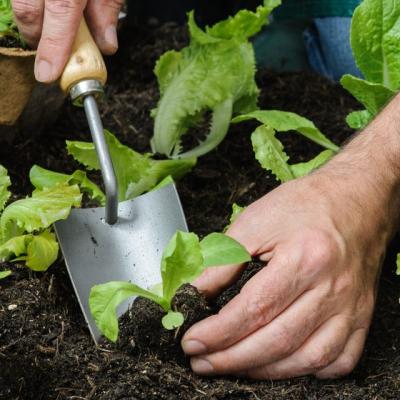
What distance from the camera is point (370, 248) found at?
1456 mm

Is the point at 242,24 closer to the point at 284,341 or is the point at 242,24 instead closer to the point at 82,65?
the point at 82,65

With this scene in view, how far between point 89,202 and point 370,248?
0.64m

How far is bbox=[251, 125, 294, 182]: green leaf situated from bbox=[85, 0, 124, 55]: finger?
14.2 inches

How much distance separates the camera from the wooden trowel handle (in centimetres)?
150

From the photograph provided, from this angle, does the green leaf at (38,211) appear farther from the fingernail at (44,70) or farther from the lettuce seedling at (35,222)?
the fingernail at (44,70)

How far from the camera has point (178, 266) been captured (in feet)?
4.25

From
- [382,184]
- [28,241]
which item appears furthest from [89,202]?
[382,184]

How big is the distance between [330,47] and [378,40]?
2.38 feet

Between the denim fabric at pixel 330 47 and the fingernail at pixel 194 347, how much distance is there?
137cm

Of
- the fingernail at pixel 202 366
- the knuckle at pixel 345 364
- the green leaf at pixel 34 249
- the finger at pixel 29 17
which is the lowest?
the knuckle at pixel 345 364

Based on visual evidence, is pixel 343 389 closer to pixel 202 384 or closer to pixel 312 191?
pixel 202 384

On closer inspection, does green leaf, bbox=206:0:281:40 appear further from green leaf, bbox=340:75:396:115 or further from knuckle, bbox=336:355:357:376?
knuckle, bbox=336:355:357:376

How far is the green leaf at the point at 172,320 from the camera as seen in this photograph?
1300 mm

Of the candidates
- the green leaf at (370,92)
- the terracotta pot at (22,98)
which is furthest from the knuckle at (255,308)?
the terracotta pot at (22,98)
